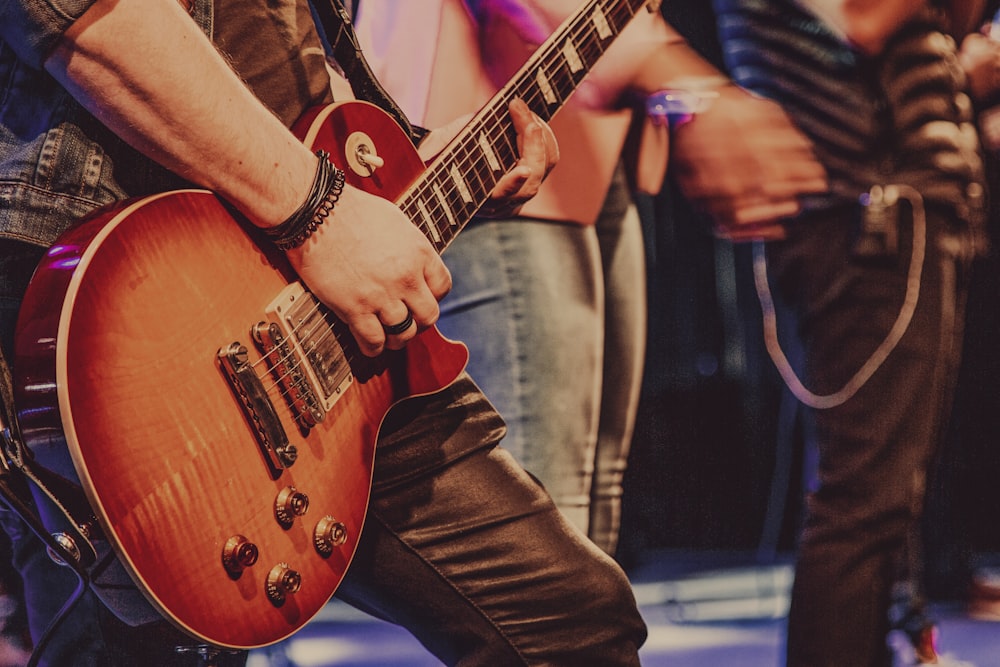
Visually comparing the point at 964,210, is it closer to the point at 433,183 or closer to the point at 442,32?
the point at 442,32

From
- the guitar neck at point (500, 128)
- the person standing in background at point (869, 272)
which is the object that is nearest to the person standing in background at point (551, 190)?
the person standing in background at point (869, 272)

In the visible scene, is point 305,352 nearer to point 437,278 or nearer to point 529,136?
point 437,278

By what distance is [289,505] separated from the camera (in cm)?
97

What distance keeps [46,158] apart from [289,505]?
1.44ft

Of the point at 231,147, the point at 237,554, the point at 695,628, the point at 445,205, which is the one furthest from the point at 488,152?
the point at 695,628

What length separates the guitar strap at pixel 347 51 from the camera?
134cm

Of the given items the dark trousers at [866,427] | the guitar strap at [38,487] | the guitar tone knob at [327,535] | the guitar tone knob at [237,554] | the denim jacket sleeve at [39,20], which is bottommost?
the dark trousers at [866,427]

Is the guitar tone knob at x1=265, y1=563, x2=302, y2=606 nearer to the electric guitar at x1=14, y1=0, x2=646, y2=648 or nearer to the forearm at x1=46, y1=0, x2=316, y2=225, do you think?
the electric guitar at x1=14, y1=0, x2=646, y2=648

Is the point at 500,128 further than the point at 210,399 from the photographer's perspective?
Result: Yes

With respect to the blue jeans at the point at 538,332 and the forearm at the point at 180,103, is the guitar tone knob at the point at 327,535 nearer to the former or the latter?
the forearm at the point at 180,103

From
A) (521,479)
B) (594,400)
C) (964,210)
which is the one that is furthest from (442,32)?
(964,210)

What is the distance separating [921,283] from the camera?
2158 millimetres

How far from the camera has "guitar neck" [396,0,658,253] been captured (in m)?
1.28

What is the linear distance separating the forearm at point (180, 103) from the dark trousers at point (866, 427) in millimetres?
1566
